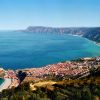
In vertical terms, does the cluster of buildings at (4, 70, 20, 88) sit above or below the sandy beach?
below

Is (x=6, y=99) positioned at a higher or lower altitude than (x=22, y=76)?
higher

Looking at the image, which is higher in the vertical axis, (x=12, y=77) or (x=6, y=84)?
(x=6, y=84)

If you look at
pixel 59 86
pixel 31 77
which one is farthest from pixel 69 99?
pixel 31 77

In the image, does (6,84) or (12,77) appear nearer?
(6,84)

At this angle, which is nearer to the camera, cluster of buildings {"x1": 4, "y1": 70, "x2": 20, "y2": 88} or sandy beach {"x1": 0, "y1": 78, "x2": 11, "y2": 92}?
sandy beach {"x1": 0, "y1": 78, "x2": 11, "y2": 92}

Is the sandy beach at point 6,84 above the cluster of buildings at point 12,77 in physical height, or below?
above

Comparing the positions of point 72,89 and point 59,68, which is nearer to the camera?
point 72,89

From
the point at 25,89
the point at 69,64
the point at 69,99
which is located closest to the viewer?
the point at 69,99

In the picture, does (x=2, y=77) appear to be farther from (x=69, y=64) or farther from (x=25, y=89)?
(x=25, y=89)

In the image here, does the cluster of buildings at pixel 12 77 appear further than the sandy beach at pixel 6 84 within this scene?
Yes

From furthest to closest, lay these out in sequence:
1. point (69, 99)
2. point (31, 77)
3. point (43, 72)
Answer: point (43, 72)
point (31, 77)
point (69, 99)
